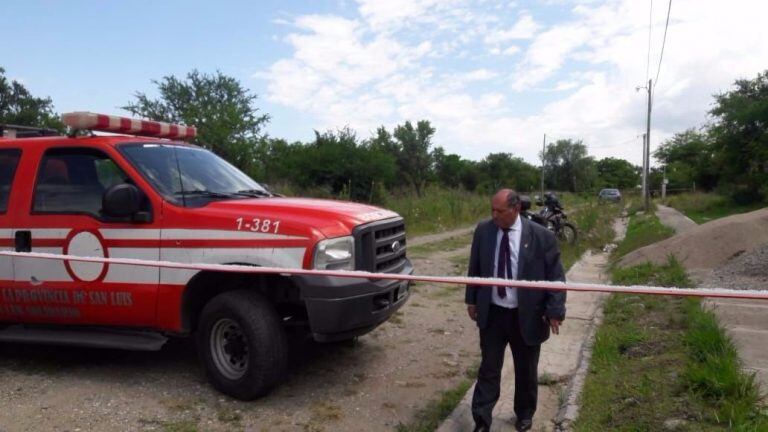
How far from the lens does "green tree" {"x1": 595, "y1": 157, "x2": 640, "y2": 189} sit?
100512 millimetres

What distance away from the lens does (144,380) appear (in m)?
5.00

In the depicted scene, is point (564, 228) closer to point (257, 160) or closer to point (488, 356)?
point (488, 356)

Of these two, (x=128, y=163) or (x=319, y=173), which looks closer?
(x=128, y=163)

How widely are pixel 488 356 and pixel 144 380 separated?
9.35ft

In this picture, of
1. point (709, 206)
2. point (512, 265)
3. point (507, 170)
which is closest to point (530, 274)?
point (512, 265)

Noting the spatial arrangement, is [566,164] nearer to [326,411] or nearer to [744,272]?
[744,272]

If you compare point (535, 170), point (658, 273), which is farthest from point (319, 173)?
point (535, 170)

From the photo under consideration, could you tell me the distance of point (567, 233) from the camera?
14250 mm

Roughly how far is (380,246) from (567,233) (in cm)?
1034

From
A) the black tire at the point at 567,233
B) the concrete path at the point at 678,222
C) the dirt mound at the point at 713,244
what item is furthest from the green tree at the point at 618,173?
the dirt mound at the point at 713,244

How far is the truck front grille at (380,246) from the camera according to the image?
15.0 feet

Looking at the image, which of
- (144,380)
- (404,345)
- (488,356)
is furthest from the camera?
(404,345)

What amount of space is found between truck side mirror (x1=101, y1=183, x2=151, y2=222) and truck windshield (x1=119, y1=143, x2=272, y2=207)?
210 mm

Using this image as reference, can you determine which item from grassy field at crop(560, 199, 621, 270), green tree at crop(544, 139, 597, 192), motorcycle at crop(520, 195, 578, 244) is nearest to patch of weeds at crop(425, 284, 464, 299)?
grassy field at crop(560, 199, 621, 270)
